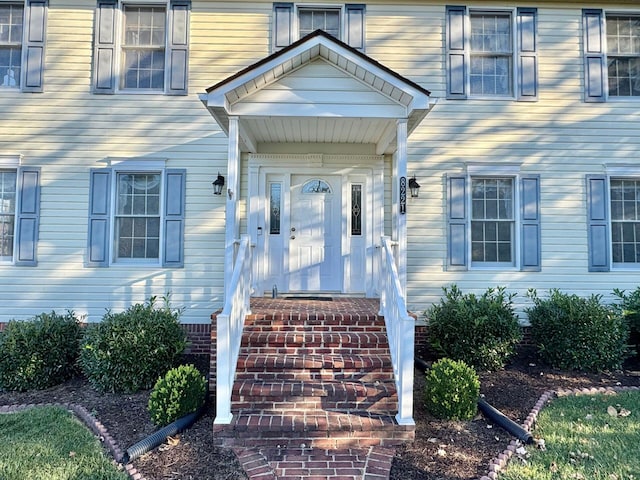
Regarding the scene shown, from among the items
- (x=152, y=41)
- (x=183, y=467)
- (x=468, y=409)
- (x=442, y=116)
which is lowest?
(x=183, y=467)

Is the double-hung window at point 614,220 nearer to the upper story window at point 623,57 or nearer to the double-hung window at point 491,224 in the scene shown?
the double-hung window at point 491,224

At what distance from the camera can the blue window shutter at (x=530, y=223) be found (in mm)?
6562

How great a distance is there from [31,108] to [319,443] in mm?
6639

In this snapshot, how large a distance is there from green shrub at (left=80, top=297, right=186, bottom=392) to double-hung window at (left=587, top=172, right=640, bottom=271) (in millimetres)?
6622

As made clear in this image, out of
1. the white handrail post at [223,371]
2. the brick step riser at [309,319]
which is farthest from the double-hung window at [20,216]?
the white handrail post at [223,371]

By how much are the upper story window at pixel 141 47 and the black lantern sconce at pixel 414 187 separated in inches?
154

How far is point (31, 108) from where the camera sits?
6445 mm

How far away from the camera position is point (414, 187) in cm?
647

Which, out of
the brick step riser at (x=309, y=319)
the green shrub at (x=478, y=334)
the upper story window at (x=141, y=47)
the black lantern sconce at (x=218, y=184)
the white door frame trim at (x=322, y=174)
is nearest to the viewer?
the brick step riser at (x=309, y=319)

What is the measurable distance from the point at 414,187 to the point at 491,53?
8.62 ft

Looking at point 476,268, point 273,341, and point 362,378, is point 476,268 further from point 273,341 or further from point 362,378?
point 273,341

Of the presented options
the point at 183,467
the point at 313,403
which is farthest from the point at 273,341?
the point at 183,467

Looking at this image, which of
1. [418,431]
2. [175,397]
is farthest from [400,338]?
[175,397]

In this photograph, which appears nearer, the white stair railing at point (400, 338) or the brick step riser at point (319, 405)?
the white stair railing at point (400, 338)
